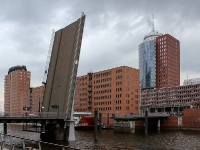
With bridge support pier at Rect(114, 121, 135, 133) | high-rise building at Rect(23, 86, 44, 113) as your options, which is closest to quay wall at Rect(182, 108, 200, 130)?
bridge support pier at Rect(114, 121, 135, 133)

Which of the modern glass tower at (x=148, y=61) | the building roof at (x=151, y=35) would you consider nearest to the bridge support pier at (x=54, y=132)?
the modern glass tower at (x=148, y=61)

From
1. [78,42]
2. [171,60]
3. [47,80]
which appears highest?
[171,60]

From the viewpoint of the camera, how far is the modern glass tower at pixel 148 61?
149 m

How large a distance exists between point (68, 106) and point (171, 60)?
118 m

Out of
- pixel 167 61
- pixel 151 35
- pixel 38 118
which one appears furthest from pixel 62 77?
pixel 151 35

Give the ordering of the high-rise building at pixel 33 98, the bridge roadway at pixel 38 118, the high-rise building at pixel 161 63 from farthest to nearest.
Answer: the high-rise building at pixel 161 63 → the high-rise building at pixel 33 98 → the bridge roadway at pixel 38 118

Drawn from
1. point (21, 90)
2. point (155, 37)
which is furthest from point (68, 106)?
point (21, 90)

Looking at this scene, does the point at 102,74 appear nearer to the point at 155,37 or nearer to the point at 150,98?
the point at 150,98

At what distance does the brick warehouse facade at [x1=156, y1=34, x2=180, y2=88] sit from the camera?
14500 cm

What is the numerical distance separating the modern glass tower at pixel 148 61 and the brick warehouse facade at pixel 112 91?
5599 cm

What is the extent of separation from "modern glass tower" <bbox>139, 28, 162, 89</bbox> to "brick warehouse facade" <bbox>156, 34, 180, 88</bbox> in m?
2.33

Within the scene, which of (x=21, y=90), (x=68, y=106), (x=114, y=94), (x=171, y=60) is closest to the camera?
(x=68, y=106)

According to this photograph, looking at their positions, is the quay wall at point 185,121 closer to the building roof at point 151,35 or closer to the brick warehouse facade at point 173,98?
the brick warehouse facade at point 173,98

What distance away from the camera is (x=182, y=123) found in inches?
3039
